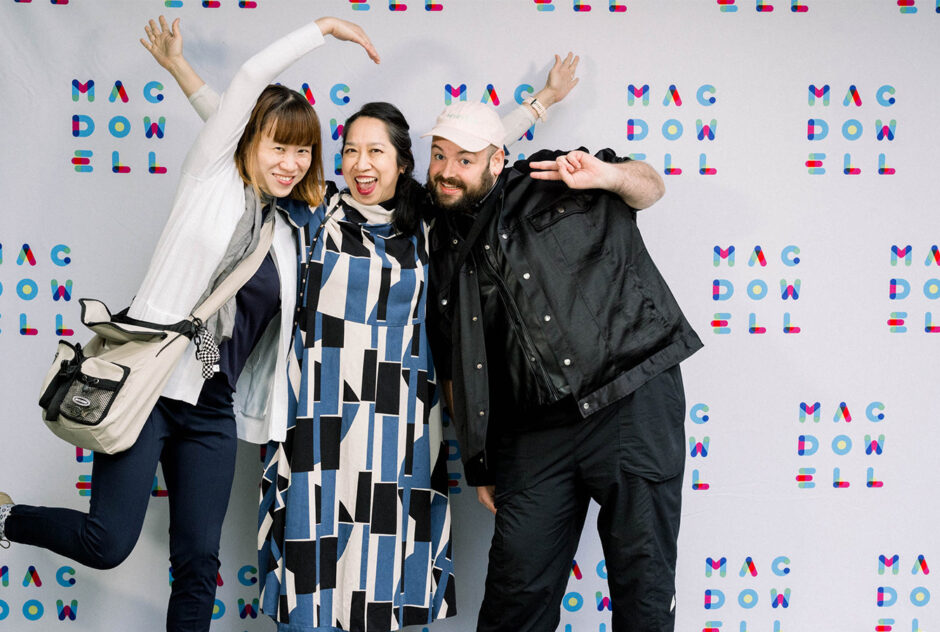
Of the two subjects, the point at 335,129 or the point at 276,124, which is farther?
the point at 335,129

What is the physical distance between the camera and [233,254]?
6.05 feet

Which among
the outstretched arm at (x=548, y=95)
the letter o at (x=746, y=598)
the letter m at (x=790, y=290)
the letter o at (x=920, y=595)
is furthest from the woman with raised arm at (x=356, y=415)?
the letter o at (x=920, y=595)

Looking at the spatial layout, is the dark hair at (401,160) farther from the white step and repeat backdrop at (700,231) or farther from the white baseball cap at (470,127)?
the white step and repeat backdrop at (700,231)

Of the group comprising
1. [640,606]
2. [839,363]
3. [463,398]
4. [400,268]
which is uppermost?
[400,268]

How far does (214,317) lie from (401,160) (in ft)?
2.10

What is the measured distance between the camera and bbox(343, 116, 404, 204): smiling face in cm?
198

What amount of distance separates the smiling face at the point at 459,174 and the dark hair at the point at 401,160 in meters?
0.08

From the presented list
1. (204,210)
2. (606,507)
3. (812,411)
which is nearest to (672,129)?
(812,411)

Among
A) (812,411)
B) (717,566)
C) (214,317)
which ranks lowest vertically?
(717,566)

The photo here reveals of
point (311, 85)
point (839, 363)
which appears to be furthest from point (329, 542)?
point (839, 363)

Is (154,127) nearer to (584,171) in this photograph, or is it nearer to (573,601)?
(584,171)

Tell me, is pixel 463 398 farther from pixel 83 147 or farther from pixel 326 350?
pixel 83 147

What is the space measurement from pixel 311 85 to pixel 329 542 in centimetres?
136

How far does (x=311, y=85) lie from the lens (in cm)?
233
